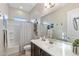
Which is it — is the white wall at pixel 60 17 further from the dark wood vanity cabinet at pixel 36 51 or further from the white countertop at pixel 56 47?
the dark wood vanity cabinet at pixel 36 51

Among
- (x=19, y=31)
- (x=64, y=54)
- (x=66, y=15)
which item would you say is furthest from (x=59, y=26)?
(x=19, y=31)

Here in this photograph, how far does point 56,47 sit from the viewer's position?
1.47 m

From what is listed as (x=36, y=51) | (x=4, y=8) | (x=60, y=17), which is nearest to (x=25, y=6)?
(x=4, y=8)

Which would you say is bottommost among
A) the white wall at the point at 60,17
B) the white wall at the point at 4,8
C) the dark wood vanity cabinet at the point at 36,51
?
the dark wood vanity cabinet at the point at 36,51

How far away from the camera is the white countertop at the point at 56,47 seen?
140 cm

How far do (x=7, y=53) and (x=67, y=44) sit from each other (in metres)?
0.85

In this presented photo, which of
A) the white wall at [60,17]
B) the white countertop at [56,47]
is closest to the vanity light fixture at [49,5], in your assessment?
the white wall at [60,17]

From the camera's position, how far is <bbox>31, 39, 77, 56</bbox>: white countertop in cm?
140

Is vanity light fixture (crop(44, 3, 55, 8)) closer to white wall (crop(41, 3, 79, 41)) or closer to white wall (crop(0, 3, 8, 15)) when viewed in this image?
white wall (crop(41, 3, 79, 41))

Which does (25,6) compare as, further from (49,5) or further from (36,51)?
(36,51)

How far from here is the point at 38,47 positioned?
4.98ft

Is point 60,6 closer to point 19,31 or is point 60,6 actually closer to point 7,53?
point 19,31

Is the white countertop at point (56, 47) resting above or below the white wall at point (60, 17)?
below

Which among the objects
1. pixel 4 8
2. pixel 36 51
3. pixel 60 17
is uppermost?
pixel 4 8
